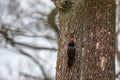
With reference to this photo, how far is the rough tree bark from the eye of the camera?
2.76m

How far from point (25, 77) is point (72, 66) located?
6409mm

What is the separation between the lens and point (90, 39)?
9.19 feet

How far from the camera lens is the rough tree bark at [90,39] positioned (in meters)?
2.76

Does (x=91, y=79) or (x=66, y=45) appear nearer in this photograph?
(x=91, y=79)

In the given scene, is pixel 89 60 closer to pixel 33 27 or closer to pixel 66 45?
pixel 66 45

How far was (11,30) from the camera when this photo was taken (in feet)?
20.3

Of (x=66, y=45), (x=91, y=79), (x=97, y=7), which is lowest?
(x=91, y=79)

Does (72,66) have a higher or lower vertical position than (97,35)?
lower

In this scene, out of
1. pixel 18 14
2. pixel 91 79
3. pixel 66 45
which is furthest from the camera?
pixel 18 14

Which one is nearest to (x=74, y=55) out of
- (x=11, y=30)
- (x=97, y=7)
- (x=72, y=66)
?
(x=72, y=66)

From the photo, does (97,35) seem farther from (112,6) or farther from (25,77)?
(25,77)

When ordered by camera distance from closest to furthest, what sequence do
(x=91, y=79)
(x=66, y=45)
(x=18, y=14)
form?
(x=91, y=79) → (x=66, y=45) → (x=18, y=14)

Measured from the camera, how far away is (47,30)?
21.5 feet

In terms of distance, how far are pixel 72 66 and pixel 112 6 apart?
0.56 metres
